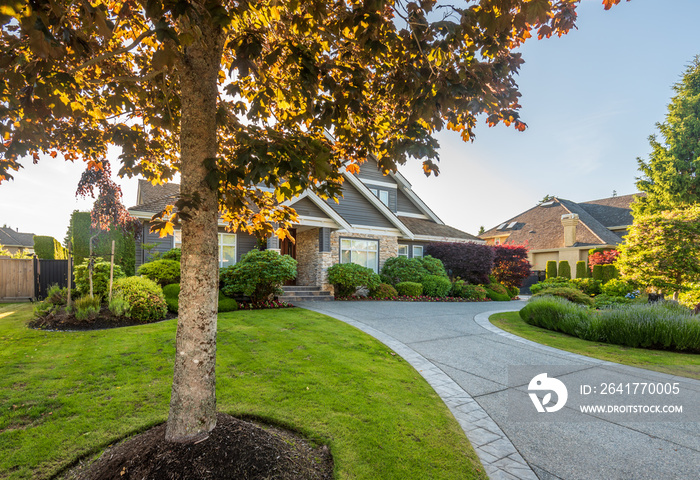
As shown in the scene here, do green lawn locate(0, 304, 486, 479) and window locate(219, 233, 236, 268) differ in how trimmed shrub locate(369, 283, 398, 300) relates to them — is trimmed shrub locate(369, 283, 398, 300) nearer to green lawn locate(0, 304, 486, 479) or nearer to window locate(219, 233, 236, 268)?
window locate(219, 233, 236, 268)

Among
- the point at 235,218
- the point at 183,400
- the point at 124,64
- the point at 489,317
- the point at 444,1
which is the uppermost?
the point at 124,64

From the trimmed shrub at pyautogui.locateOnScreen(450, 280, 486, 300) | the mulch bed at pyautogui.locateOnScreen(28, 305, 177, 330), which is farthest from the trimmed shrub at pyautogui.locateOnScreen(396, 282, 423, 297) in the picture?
the mulch bed at pyautogui.locateOnScreen(28, 305, 177, 330)

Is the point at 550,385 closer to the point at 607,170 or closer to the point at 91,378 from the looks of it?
the point at 91,378

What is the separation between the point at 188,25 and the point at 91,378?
479 cm

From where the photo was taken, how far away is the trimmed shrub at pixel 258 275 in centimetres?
1110

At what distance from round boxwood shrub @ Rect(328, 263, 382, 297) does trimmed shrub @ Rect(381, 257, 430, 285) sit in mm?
1779

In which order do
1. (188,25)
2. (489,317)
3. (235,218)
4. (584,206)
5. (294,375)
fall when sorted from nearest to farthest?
1. (188,25)
2. (235,218)
3. (294,375)
4. (489,317)
5. (584,206)

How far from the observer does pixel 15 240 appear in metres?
43.0

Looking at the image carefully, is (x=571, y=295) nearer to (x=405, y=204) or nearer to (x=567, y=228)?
(x=405, y=204)

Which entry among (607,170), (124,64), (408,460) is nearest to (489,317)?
(607,170)

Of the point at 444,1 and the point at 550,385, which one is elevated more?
the point at 444,1

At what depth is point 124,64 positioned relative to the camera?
201 inches

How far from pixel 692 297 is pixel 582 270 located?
14617mm

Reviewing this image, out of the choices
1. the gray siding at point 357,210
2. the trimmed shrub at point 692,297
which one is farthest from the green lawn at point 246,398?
the gray siding at point 357,210
